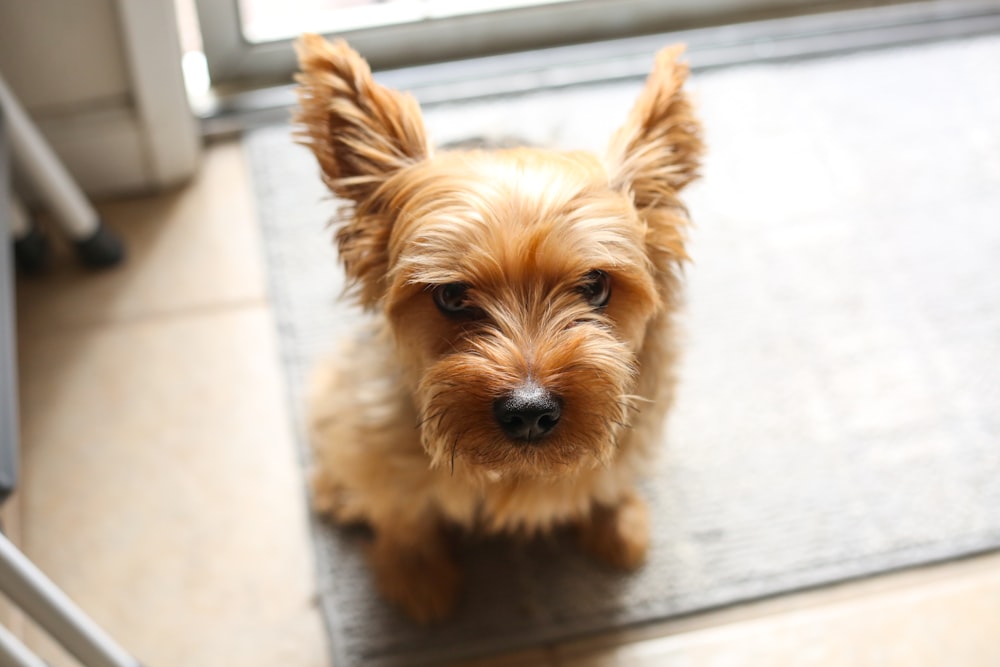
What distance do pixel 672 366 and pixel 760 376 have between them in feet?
1.69

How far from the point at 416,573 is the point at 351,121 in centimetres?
77

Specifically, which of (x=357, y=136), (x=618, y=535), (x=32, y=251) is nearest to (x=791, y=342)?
(x=618, y=535)

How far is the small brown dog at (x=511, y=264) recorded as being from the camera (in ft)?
3.83

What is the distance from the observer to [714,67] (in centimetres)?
228

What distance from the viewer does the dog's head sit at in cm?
117

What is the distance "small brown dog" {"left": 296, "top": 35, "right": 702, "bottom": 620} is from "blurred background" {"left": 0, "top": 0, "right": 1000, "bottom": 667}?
0.52m

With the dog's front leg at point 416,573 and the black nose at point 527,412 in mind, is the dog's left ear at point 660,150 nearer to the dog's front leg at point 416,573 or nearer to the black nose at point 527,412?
the black nose at point 527,412

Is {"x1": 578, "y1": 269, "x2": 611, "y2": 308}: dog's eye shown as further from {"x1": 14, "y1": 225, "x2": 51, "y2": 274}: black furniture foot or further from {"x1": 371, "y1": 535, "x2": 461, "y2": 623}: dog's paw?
{"x1": 14, "y1": 225, "x2": 51, "y2": 274}: black furniture foot

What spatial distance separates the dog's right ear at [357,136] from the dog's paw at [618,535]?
0.61 m

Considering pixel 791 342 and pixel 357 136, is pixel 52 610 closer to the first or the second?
pixel 357 136

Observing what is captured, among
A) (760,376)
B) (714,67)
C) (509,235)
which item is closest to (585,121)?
(714,67)

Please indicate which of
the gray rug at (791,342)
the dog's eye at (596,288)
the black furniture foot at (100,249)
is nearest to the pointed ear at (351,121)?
the dog's eye at (596,288)

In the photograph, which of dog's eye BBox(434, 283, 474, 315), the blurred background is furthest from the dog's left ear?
the blurred background

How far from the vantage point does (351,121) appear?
3.98ft
